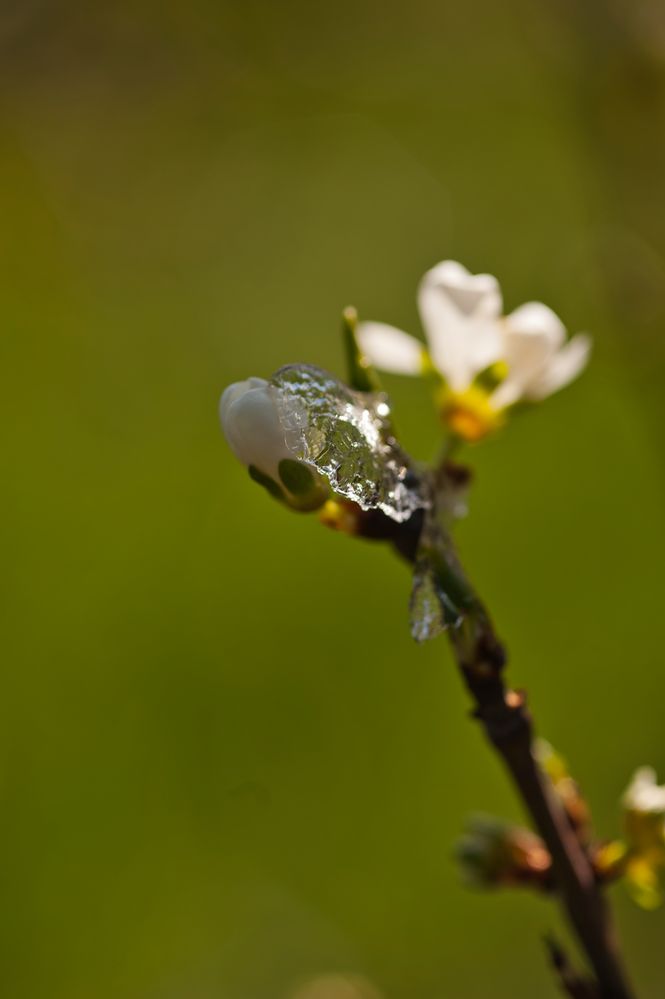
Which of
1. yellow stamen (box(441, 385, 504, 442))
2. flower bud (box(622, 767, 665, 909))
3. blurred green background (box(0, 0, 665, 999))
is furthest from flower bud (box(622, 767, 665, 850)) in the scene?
blurred green background (box(0, 0, 665, 999))

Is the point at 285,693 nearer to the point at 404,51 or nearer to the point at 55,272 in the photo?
the point at 55,272

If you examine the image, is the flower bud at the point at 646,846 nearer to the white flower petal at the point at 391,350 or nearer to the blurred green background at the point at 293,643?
the white flower petal at the point at 391,350

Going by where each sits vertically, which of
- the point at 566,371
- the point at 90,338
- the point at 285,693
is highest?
the point at 90,338

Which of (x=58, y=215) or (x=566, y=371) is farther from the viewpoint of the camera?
(x=58, y=215)

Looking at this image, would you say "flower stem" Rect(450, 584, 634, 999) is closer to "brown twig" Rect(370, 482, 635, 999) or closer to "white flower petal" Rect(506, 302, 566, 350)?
"brown twig" Rect(370, 482, 635, 999)

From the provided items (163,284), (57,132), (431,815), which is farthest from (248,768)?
(57,132)

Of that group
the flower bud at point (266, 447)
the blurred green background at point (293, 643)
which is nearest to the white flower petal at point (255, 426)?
the flower bud at point (266, 447)

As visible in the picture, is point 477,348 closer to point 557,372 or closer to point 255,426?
point 557,372
